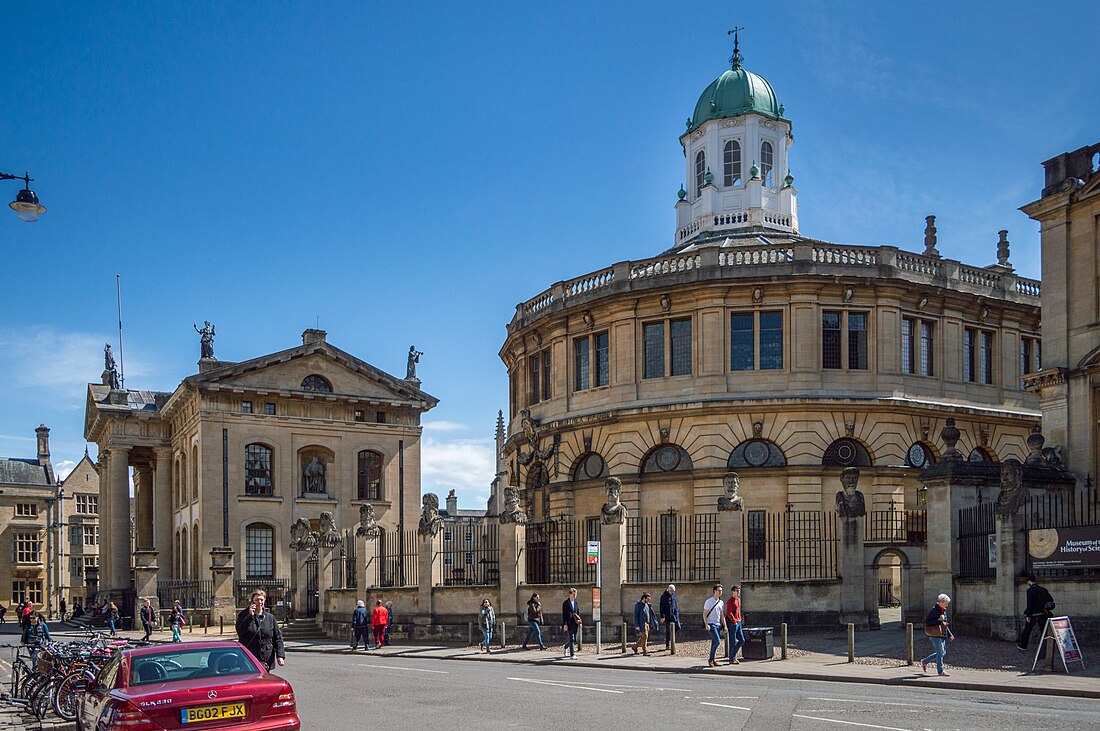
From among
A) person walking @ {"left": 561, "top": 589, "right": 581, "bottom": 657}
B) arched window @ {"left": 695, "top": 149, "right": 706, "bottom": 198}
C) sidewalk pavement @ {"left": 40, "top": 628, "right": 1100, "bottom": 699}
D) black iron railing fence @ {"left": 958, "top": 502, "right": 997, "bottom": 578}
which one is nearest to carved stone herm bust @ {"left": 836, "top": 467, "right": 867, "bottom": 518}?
black iron railing fence @ {"left": 958, "top": 502, "right": 997, "bottom": 578}

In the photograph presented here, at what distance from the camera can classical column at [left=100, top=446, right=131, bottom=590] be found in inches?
2453

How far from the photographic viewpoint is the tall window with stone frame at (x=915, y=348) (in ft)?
135

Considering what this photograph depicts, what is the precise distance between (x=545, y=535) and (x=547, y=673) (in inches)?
786

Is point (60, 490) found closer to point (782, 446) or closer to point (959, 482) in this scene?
point (782, 446)

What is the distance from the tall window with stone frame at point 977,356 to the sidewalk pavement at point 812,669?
65.5ft

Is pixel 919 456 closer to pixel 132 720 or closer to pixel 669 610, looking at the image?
pixel 669 610

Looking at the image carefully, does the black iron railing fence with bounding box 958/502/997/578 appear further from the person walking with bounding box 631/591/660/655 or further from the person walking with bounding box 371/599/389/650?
the person walking with bounding box 371/599/389/650

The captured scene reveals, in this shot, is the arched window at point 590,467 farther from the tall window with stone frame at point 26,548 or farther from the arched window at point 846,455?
the tall window with stone frame at point 26,548

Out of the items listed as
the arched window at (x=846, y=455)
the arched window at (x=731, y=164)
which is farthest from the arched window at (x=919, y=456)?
the arched window at (x=731, y=164)

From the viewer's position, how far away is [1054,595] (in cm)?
2439

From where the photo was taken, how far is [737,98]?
177 ft

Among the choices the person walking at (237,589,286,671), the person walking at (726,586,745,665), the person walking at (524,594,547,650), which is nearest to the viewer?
the person walking at (237,589,286,671)

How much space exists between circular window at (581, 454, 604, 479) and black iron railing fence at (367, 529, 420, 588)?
8.55 meters

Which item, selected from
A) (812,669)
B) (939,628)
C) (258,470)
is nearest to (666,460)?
(812,669)
